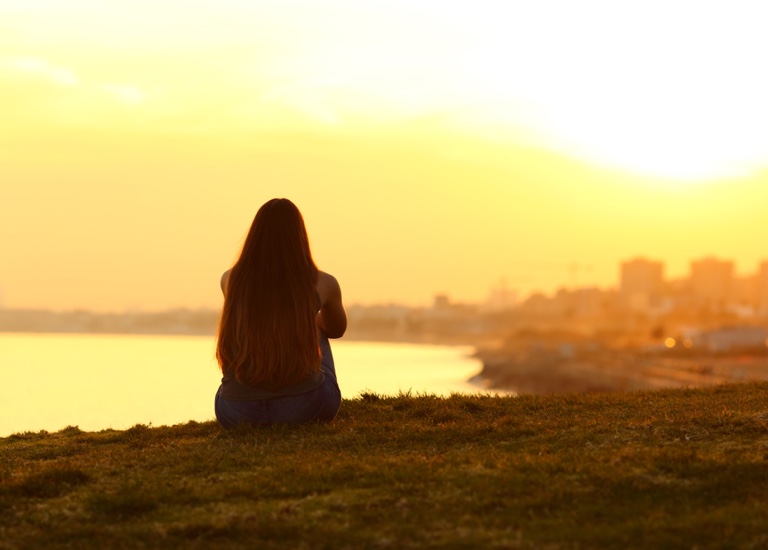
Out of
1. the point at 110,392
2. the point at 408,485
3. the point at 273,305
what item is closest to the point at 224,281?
the point at 273,305

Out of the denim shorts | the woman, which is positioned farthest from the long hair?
the denim shorts

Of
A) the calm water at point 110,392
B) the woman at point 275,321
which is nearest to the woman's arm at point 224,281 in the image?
the woman at point 275,321

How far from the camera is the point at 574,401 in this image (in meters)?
12.1

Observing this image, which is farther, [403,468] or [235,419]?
[235,419]

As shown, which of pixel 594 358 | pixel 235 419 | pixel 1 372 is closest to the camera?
pixel 235 419

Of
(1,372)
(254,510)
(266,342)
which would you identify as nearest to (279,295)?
(266,342)

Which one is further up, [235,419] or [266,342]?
[266,342]

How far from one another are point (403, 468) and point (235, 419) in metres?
2.70

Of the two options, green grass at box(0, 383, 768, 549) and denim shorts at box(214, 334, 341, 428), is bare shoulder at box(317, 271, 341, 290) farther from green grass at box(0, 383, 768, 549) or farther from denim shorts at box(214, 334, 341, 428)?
green grass at box(0, 383, 768, 549)

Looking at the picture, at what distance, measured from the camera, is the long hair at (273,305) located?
30.7ft

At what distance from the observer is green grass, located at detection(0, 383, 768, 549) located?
6121mm

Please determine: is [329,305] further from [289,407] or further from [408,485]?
[408,485]

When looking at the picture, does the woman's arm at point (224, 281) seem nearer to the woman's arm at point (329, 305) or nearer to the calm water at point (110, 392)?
the woman's arm at point (329, 305)

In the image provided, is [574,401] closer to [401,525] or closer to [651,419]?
[651,419]
